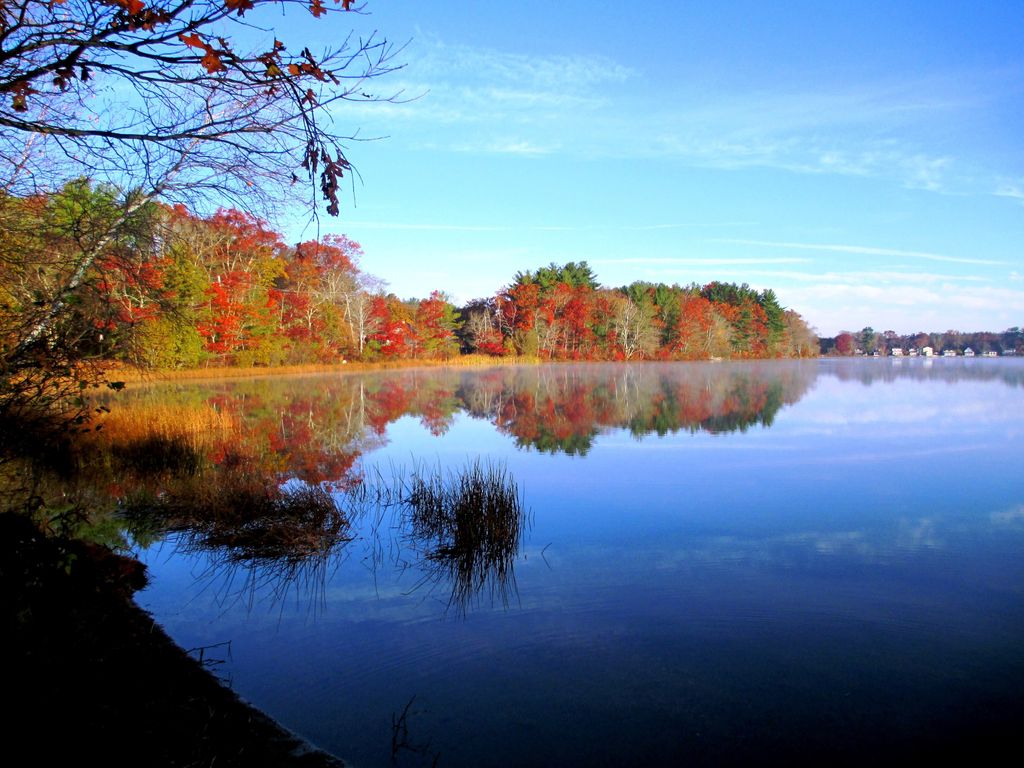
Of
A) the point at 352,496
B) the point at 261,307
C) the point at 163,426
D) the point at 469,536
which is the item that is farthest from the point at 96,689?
the point at 261,307

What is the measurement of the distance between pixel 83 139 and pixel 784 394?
72.0 feet

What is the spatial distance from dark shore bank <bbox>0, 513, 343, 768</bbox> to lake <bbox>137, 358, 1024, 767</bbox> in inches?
15.4

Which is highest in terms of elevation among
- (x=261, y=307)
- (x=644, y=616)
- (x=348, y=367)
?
(x=261, y=307)

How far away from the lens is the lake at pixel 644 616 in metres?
3.33

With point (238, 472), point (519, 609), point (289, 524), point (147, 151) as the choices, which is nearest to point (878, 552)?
point (519, 609)

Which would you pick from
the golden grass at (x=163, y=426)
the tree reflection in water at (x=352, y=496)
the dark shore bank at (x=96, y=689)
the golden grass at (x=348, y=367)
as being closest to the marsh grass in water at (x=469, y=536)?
the tree reflection in water at (x=352, y=496)

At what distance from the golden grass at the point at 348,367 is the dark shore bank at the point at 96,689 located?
16099 mm

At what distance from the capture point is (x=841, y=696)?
3.60 metres

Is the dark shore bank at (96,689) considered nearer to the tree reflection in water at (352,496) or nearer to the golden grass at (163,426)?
the tree reflection in water at (352,496)

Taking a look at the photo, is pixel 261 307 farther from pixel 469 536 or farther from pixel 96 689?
pixel 96 689

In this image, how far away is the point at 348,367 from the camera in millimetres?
38094

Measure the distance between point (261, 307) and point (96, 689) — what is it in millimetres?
30481

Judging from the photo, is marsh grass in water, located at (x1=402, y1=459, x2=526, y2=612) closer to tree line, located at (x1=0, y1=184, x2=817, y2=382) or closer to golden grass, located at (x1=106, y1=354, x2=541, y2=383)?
tree line, located at (x1=0, y1=184, x2=817, y2=382)

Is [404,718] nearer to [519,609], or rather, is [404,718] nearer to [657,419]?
[519,609]
